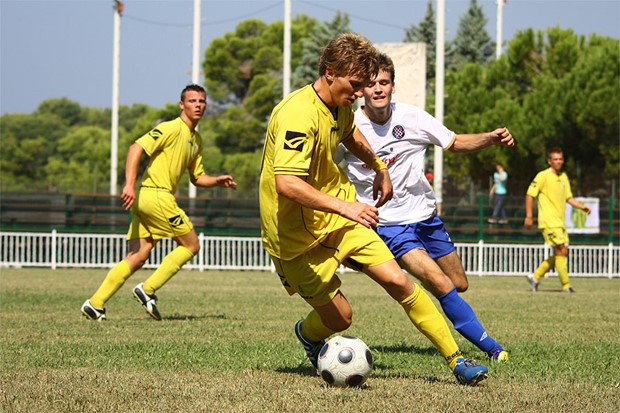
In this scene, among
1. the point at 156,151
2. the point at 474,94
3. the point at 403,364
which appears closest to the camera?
the point at 403,364

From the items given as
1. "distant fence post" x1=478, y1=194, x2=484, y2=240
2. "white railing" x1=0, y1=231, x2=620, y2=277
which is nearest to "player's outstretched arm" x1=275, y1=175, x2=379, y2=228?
"white railing" x1=0, y1=231, x2=620, y2=277

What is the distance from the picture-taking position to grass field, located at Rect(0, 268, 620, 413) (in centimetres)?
592

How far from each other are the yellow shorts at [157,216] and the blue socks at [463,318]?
12.9 feet

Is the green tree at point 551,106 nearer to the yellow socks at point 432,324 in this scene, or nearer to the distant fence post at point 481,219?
the distant fence post at point 481,219

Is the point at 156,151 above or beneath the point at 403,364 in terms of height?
above

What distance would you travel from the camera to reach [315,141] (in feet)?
20.6

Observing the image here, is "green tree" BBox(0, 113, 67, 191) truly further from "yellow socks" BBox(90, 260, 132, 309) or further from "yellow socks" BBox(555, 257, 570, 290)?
"yellow socks" BBox(90, 260, 132, 309)

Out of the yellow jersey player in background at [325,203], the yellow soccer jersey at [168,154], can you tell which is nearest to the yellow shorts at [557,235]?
the yellow soccer jersey at [168,154]

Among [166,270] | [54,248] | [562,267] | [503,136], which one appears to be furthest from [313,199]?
[54,248]

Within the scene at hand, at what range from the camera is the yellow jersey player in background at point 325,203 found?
20.0 ft

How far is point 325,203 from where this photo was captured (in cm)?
599

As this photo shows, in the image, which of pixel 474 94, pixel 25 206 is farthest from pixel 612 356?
pixel 474 94

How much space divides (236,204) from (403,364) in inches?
650

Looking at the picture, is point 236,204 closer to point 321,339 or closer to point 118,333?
point 118,333
